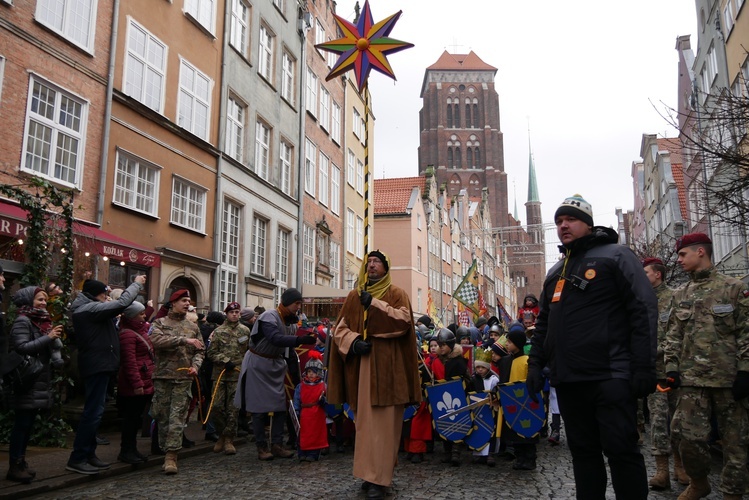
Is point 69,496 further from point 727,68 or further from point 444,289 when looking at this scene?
point 444,289

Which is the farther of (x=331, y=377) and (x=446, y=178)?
(x=446, y=178)

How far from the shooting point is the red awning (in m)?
10.6

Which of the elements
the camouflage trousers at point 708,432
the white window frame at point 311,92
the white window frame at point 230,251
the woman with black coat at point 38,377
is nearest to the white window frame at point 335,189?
the white window frame at point 311,92

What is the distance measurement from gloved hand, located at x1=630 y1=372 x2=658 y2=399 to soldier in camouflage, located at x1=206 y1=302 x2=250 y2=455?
6053 millimetres

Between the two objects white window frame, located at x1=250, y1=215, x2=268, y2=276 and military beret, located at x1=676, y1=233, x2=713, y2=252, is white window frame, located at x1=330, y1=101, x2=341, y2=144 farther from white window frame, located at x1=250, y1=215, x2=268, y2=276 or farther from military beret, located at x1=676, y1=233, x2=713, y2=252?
military beret, located at x1=676, y1=233, x2=713, y2=252

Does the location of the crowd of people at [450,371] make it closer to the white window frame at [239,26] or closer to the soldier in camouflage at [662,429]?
the soldier in camouflage at [662,429]

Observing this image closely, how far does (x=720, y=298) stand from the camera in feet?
18.3

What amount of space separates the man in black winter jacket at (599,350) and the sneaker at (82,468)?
478 cm

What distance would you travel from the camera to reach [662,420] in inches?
267

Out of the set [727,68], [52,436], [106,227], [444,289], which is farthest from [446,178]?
[52,436]

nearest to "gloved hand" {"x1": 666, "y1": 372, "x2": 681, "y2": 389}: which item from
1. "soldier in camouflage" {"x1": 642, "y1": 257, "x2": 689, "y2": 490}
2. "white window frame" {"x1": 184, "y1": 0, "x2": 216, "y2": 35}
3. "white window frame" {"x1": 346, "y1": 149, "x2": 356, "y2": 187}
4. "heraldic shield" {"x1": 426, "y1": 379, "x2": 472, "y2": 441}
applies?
"soldier in camouflage" {"x1": 642, "y1": 257, "x2": 689, "y2": 490}

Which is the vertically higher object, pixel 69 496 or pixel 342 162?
pixel 342 162

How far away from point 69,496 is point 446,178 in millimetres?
88415

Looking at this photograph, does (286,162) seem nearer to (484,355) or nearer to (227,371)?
(484,355)
